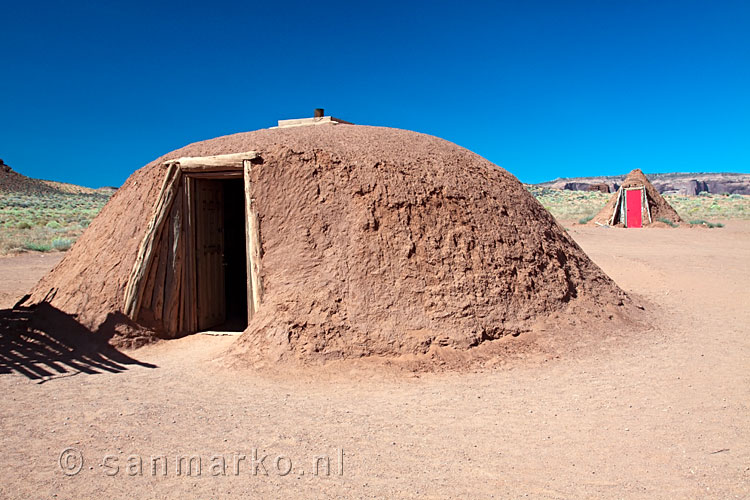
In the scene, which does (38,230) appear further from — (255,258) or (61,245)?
(255,258)

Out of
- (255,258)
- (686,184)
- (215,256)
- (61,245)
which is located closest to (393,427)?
(255,258)

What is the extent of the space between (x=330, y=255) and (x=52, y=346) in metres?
3.10

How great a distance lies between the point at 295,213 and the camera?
6.02 meters

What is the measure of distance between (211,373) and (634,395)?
3687 mm

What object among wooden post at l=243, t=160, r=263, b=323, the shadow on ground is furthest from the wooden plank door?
the shadow on ground

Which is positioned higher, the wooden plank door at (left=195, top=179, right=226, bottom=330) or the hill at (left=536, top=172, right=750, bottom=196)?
the hill at (left=536, top=172, right=750, bottom=196)

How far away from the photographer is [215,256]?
22.7 ft

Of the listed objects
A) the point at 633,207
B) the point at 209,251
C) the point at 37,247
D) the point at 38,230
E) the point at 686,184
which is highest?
the point at 686,184

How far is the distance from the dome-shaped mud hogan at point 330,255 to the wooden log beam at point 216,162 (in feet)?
0.05

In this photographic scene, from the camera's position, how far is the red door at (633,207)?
2195 centimetres

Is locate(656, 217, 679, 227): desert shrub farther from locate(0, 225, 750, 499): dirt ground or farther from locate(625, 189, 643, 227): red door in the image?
locate(0, 225, 750, 499): dirt ground

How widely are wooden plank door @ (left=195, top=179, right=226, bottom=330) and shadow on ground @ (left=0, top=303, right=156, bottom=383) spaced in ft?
3.32

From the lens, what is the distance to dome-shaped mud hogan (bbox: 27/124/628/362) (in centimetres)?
548

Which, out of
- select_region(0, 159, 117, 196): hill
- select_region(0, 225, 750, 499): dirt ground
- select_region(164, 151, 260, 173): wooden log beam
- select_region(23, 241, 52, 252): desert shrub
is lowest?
select_region(0, 225, 750, 499): dirt ground
